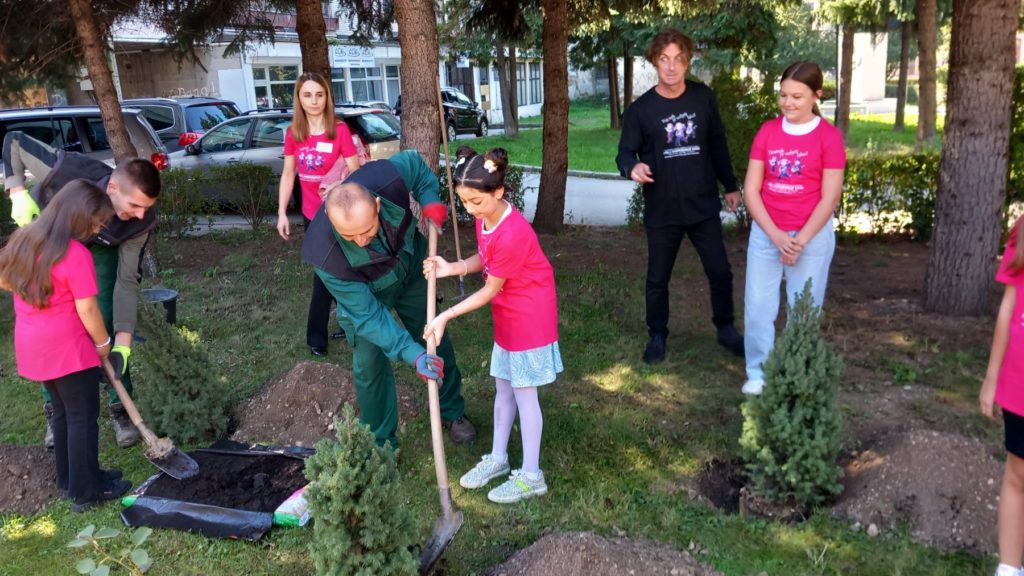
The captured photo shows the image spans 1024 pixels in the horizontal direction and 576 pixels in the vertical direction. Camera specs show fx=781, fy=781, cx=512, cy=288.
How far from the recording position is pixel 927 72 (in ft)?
54.3

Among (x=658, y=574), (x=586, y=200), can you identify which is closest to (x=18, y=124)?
(x=586, y=200)

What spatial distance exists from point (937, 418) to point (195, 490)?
11.3 feet

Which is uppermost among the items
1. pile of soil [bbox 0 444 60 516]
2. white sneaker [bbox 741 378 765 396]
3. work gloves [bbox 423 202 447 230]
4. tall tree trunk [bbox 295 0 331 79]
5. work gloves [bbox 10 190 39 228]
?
tall tree trunk [bbox 295 0 331 79]

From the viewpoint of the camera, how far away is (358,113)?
1162cm

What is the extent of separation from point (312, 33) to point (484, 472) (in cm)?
604

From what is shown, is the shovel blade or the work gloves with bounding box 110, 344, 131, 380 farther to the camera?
the work gloves with bounding box 110, 344, 131, 380

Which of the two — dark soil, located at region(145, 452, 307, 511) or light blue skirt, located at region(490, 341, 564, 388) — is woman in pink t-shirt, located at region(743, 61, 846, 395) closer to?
light blue skirt, located at region(490, 341, 564, 388)

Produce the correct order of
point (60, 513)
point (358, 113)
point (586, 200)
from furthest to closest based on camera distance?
1. point (586, 200)
2. point (358, 113)
3. point (60, 513)

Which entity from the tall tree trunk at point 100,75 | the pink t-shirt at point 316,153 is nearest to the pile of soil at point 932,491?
the pink t-shirt at point 316,153

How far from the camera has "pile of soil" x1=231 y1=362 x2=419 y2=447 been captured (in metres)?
4.00

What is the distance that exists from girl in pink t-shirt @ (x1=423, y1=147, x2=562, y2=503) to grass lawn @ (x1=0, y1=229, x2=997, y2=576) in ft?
0.54

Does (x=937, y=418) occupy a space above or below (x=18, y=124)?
below

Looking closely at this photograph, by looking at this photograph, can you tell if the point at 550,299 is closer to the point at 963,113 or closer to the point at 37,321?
the point at 37,321

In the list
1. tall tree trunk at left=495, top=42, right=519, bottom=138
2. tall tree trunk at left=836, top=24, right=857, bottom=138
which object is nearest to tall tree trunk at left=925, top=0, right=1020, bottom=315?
tall tree trunk at left=836, top=24, right=857, bottom=138
